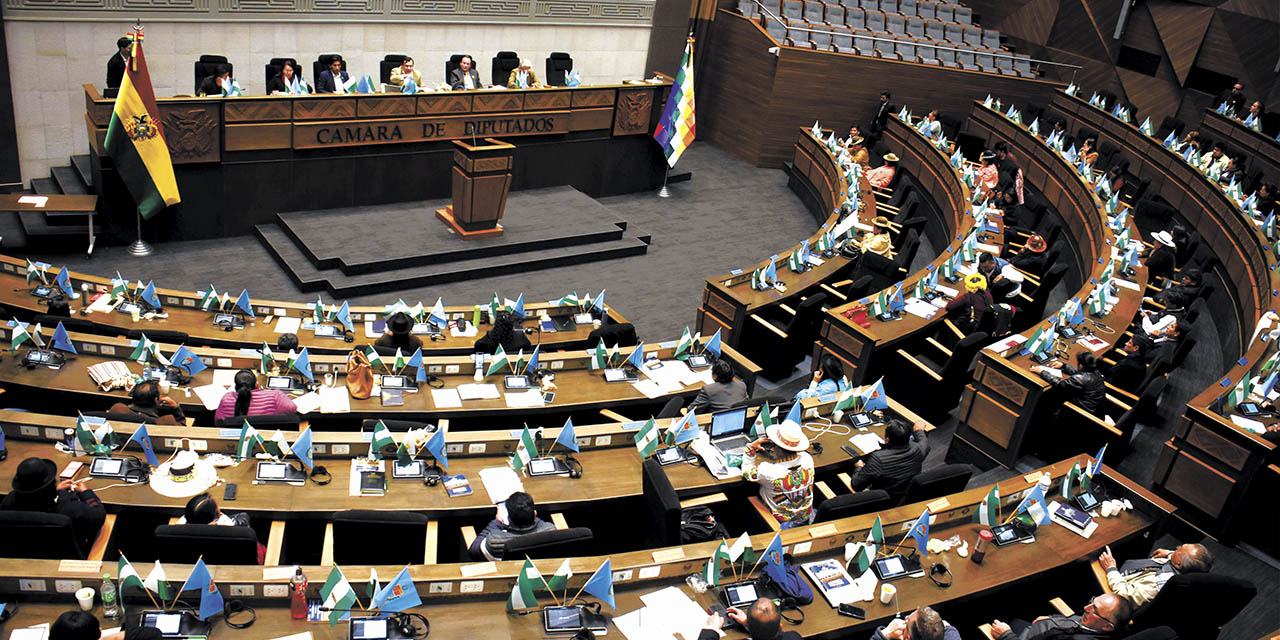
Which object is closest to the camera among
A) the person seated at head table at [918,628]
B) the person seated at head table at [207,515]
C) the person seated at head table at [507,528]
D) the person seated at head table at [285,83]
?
the person seated at head table at [918,628]

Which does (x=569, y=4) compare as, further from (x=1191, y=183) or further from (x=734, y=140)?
(x=1191, y=183)

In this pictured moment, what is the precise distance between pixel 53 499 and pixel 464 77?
27.7 ft

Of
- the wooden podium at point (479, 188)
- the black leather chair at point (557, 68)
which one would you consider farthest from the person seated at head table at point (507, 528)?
the black leather chair at point (557, 68)

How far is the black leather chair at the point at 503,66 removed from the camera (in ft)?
41.8

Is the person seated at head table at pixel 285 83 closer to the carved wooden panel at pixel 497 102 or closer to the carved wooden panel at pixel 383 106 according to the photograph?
the carved wooden panel at pixel 383 106

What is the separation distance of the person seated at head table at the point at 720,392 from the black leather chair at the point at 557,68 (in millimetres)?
6940

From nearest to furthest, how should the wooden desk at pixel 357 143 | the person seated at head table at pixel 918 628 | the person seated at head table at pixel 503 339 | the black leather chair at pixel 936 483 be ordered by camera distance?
the person seated at head table at pixel 918 628, the black leather chair at pixel 936 483, the person seated at head table at pixel 503 339, the wooden desk at pixel 357 143

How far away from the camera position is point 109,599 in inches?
160

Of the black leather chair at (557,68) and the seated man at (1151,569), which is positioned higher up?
the black leather chair at (557,68)

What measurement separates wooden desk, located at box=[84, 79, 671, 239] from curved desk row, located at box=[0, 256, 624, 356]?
2688mm

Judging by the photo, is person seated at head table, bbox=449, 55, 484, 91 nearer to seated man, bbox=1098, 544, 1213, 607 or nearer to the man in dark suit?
the man in dark suit

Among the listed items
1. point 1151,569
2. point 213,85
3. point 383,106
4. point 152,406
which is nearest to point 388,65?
point 383,106

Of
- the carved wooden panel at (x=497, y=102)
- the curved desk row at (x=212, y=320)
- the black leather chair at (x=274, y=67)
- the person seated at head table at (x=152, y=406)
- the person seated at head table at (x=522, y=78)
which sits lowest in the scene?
the curved desk row at (x=212, y=320)

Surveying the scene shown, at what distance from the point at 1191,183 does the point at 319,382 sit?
1252 cm
